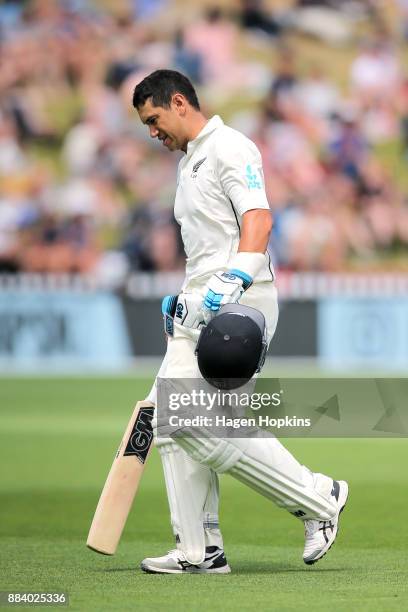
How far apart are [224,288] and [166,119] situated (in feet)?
2.66

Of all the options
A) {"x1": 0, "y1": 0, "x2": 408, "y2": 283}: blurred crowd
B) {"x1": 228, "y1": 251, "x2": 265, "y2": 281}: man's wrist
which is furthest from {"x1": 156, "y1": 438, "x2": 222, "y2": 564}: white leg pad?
{"x1": 0, "y1": 0, "x2": 408, "y2": 283}: blurred crowd

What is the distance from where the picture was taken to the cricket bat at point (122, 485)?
17.2ft

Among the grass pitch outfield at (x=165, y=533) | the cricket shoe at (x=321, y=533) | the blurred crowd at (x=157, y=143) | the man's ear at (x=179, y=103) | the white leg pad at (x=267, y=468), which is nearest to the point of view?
the grass pitch outfield at (x=165, y=533)

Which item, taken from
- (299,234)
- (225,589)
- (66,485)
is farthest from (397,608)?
(299,234)

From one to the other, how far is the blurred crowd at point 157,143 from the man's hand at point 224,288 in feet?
40.6

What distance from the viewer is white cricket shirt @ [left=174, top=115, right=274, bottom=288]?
512 cm

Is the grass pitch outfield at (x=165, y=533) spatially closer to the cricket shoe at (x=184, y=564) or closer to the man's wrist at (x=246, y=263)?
the cricket shoe at (x=184, y=564)

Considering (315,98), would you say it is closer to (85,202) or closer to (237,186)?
(85,202)

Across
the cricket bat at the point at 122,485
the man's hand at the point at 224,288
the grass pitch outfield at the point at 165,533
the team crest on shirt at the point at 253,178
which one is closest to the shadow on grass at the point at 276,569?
the grass pitch outfield at the point at 165,533

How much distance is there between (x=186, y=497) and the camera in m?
5.18

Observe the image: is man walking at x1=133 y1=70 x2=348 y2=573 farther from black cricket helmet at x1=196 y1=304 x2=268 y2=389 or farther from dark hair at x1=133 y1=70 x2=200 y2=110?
black cricket helmet at x1=196 y1=304 x2=268 y2=389

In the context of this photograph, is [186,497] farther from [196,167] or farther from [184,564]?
[196,167]

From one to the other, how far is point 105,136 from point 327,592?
14928mm

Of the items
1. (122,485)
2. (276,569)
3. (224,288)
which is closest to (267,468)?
(276,569)
